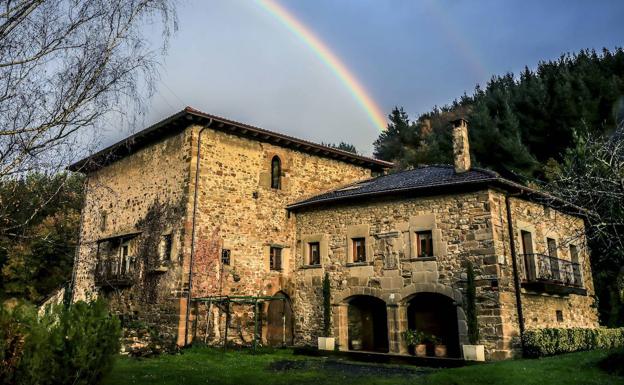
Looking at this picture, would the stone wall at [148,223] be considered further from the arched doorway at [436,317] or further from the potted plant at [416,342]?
the arched doorway at [436,317]

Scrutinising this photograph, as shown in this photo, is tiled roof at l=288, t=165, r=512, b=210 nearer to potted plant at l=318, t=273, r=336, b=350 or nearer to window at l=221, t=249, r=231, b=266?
potted plant at l=318, t=273, r=336, b=350

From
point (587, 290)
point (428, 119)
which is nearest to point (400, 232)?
point (587, 290)

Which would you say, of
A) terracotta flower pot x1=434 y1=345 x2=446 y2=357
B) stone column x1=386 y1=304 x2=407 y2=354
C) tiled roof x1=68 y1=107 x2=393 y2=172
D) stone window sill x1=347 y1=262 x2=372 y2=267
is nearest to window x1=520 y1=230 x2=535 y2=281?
terracotta flower pot x1=434 y1=345 x2=446 y2=357

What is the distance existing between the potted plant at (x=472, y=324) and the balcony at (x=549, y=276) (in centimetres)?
186

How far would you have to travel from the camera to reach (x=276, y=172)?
64.2 feet

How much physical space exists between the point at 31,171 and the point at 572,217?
19.0 m

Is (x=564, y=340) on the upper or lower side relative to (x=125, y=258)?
lower

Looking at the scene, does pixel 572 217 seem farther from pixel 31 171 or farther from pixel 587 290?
pixel 31 171

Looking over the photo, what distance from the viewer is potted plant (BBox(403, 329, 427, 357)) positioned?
49.8 feet

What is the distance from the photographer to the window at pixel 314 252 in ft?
61.1

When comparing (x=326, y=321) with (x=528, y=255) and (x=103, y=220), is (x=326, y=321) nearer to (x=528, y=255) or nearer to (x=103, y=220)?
(x=528, y=255)

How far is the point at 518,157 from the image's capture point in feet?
88.2

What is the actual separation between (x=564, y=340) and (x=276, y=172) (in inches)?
459

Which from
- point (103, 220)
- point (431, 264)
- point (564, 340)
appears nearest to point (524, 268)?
point (564, 340)
